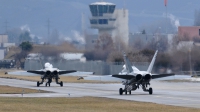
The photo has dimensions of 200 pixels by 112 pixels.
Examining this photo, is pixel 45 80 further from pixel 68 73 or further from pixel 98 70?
pixel 98 70

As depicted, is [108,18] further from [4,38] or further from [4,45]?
[4,38]

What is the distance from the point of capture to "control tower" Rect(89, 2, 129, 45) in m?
162

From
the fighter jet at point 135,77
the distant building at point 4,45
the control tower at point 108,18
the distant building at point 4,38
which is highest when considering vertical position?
the control tower at point 108,18

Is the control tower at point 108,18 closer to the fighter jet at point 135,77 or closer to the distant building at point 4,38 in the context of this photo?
the distant building at point 4,38

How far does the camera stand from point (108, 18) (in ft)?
537

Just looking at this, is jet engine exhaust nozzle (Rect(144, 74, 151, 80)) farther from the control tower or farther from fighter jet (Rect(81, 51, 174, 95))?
the control tower

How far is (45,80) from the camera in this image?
82125mm

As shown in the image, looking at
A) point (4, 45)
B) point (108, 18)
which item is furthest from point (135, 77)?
point (4, 45)

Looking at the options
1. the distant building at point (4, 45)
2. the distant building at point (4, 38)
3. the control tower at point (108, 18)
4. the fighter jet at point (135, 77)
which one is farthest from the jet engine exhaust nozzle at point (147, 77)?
the distant building at point (4, 38)

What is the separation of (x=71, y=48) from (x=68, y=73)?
113 feet

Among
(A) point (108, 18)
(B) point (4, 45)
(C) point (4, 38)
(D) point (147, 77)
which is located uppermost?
(A) point (108, 18)

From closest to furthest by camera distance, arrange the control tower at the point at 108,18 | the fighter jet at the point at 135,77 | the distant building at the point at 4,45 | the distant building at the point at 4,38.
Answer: the fighter jet at the point at 135,77, the distant building at the point at 4,45, the control tower at the point at 108,18, the distant building at the point at 4,38

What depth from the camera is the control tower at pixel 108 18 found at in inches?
6383

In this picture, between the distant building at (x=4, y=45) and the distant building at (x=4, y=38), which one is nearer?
the distant building at (x=4, y=45)
